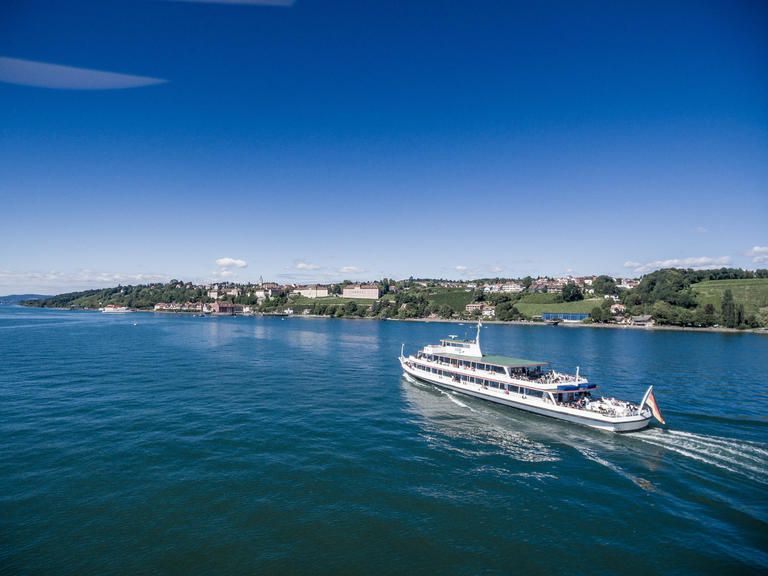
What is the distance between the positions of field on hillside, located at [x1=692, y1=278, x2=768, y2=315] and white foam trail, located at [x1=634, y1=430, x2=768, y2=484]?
5629 inches

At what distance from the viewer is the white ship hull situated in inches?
1248

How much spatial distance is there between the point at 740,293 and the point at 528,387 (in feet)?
553

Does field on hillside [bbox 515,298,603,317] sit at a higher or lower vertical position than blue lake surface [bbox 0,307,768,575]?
higher

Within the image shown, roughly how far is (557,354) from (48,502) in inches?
3035

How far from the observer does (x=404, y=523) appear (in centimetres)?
1958

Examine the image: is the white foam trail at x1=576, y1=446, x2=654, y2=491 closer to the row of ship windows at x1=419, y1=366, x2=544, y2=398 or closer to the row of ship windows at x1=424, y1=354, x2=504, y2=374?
the row of ship windows at x1=419, y1=366, x2=544, y2=398

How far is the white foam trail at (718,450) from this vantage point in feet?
83.7

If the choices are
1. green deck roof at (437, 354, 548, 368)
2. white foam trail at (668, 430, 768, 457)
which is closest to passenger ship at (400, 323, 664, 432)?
green deck roof at (437, 354, 548, 368)

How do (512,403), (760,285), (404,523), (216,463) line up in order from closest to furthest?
(404,523) < (216,463) < (512,403) < (760,285)

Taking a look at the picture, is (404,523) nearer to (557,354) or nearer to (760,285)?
(557,354)

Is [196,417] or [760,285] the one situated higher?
[760,285]

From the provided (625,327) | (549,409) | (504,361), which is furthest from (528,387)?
(625,327)

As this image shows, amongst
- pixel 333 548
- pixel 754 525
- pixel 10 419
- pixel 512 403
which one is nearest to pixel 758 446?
pixel 754 525

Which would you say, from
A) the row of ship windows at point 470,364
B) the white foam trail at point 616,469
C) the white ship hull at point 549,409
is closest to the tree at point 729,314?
the row of ship windows at point 470,364
